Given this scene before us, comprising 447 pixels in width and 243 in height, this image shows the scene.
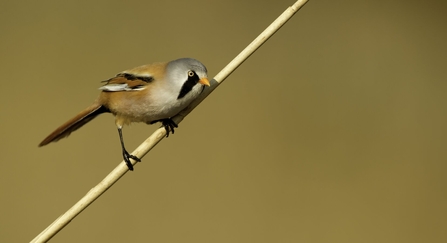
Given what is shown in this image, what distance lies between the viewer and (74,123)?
5.54 feet

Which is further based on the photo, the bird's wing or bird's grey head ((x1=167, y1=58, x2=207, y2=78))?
the bird's wing

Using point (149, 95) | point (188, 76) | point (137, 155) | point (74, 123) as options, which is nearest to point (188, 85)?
point (188, 76)

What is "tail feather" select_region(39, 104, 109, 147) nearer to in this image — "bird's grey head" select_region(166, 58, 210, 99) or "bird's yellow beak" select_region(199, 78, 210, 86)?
"bird's grey head" select_region(166, 58, 210, 99)

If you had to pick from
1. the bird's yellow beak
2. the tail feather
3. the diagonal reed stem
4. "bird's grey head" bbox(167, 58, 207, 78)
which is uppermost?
the tail feather

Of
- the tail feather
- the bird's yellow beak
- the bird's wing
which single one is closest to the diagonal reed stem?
the bird's yellow beak

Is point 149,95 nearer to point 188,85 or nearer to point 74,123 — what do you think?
point 188,85

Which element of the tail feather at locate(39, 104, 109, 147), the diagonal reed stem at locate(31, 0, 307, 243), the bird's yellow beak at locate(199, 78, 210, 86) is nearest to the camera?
the diagonal reed stem at locate(31, 0, 307, 243)

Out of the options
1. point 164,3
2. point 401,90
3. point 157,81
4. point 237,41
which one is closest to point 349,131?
point 401,90

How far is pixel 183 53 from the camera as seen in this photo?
3.11 m

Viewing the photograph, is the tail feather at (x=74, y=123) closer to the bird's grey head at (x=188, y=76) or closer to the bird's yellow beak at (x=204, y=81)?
the bird's grey head at (x=188, y=76)

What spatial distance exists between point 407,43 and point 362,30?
0.38 meters

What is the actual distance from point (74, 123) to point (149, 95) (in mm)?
330

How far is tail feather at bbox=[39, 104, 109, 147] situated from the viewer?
160 cm

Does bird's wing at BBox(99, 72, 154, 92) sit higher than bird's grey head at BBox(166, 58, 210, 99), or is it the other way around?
bird's wing at BBox(99, 72, 154, 92)
